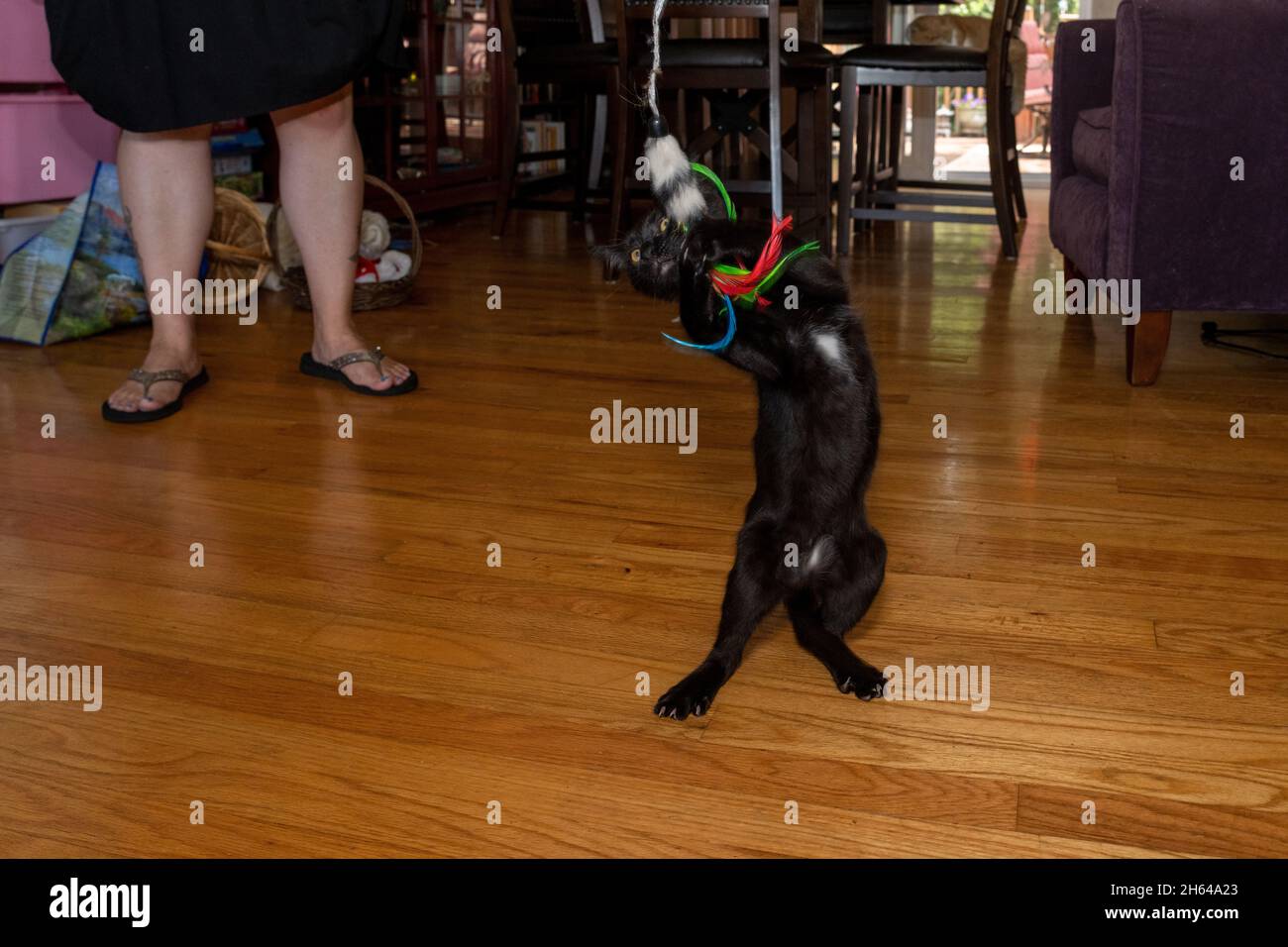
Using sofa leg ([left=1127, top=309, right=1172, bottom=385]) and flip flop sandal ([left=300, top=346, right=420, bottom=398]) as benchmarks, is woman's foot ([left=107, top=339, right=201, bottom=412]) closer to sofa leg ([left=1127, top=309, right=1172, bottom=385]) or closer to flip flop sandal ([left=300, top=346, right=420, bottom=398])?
flip flop sandal ([left=300, top=346, right=420, bottom=398])

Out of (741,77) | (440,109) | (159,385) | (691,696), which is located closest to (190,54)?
(159,385)

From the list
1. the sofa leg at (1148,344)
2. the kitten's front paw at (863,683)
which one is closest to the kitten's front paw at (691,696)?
the kitten's front paw at (863,683)

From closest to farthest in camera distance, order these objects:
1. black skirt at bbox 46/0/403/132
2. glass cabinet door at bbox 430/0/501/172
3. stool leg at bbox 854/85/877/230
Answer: black skirt at bbox 46/0/403/132 → stool leg at bbox 854/85/877/230 → glass cabinet door at bbox 430/0/501/172

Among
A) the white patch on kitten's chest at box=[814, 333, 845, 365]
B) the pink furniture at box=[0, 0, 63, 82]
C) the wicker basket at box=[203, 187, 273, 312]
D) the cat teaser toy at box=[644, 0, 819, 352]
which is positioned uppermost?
the pink furniture at box=[0, 0, 63, 82]

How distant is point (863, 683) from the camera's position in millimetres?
1049

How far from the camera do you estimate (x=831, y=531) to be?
1.09 metres

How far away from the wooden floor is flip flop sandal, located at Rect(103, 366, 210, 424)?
0.05 metres

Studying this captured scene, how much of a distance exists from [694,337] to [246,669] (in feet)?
1.68

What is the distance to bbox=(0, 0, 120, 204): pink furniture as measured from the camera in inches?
104

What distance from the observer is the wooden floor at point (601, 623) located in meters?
0.89

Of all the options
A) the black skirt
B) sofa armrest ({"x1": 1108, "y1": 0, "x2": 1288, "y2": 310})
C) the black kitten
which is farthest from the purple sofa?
the black skirt

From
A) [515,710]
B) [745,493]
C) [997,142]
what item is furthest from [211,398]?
[997,142]

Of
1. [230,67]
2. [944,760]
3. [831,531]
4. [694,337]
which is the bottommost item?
[944,760]
